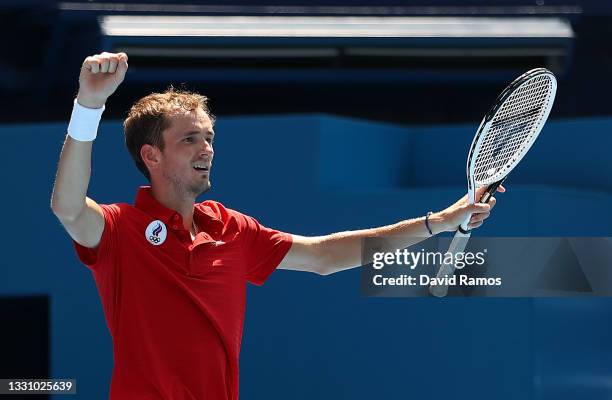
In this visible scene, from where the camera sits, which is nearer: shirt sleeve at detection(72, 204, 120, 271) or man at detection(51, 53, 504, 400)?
man at detection(51, 53, 504, 400)

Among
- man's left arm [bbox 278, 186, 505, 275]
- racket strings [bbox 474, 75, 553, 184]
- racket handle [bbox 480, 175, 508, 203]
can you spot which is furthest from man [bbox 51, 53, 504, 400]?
racket strings [bbox 474, 75, 553, 184]

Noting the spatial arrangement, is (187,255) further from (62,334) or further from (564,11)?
(564,11)

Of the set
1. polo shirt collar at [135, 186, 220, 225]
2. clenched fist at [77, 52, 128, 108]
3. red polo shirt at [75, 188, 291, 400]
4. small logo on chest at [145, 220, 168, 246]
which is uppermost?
clenched fist at [77, 52, 128, 108]

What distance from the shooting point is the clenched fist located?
312cm

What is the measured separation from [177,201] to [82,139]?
0.48 m

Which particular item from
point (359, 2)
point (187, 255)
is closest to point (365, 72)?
point (359, 2)

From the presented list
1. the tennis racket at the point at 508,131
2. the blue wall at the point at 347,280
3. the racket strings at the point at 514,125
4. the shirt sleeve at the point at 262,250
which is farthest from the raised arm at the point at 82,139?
the blue wall at the point at 347,280

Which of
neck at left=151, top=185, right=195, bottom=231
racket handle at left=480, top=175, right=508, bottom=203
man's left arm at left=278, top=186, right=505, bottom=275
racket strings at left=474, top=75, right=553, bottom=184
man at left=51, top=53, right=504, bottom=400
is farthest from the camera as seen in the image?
racket strings at left=474, top=75, right=553, bottom=184

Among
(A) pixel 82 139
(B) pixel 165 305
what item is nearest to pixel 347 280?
(B) pixel 165 305

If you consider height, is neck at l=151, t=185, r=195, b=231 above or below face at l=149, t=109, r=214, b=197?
below

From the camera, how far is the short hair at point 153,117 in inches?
142

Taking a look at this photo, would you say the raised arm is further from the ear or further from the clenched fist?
the ear

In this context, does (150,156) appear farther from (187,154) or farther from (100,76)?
(100,76)

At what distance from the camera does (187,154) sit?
11.7 ft
